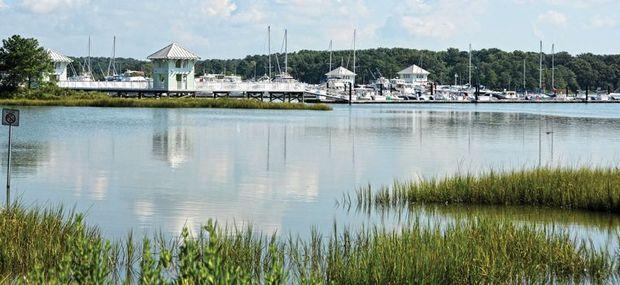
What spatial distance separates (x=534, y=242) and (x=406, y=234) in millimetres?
2140

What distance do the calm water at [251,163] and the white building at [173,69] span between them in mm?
33073

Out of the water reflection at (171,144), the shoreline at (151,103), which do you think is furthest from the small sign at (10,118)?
the shoreline at (151,103)

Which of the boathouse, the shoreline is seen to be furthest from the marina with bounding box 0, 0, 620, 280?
the boathouse

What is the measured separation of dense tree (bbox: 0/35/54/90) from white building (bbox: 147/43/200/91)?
528 inches

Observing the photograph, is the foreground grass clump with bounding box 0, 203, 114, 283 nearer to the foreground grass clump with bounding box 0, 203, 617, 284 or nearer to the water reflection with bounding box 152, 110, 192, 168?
the foreground grass clump with bounding box 0, 203, 617, 284

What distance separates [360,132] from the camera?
2151 inches

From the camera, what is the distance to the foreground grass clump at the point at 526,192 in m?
20.7

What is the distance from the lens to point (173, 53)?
9625cm

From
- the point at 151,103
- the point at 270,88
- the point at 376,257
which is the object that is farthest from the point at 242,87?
the point at 376,257

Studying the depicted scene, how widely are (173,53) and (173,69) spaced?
1673 millimetres

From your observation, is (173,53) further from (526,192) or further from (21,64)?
(526,192)

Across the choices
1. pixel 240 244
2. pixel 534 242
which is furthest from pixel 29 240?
pixel 534 242

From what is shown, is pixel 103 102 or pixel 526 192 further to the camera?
pixel 103 102

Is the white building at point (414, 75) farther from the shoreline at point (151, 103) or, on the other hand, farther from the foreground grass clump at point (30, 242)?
the foreground grass clump at point (30, 242)
